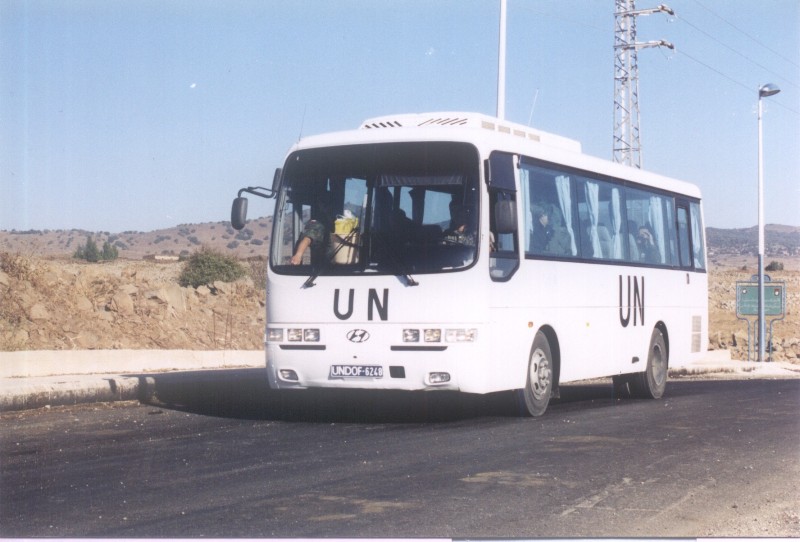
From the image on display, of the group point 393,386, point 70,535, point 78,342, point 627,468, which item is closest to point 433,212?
point 393,386

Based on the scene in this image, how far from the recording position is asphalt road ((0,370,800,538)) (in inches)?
292

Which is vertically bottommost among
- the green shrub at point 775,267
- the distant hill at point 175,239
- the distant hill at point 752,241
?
the green shrub at point 775,267

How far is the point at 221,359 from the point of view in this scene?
23734 mm

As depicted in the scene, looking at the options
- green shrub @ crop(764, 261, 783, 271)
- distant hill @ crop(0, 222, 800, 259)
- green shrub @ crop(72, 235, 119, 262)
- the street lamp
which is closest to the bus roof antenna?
the street lamp

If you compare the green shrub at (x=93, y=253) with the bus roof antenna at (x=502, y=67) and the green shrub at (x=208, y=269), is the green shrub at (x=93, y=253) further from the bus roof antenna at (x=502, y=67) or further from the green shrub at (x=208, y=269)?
the bus roof antenna at (x=502, y=67)

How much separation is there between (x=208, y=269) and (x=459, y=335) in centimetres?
3297

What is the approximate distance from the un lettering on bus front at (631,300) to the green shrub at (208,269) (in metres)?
28.7

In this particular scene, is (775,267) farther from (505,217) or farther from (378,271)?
(378,271)

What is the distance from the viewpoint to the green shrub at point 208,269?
44594 millimetres

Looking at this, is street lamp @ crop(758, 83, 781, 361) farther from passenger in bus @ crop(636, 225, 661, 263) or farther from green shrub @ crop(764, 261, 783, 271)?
green shrub @ crop(764, 261, 783, 271)

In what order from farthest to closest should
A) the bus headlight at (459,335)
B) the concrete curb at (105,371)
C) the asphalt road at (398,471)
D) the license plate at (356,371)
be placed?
the concrete curb at (105,371) < the license plate at (356,371) < the bus headlight at (459,335) < the asphalt road at (398,471)

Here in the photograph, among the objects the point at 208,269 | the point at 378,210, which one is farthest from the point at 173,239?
the point at 378,210

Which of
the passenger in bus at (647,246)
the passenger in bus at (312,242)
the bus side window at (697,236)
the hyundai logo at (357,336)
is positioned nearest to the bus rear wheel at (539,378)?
the hyundai logo at (357,336)

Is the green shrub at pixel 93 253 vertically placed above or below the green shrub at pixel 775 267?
below
